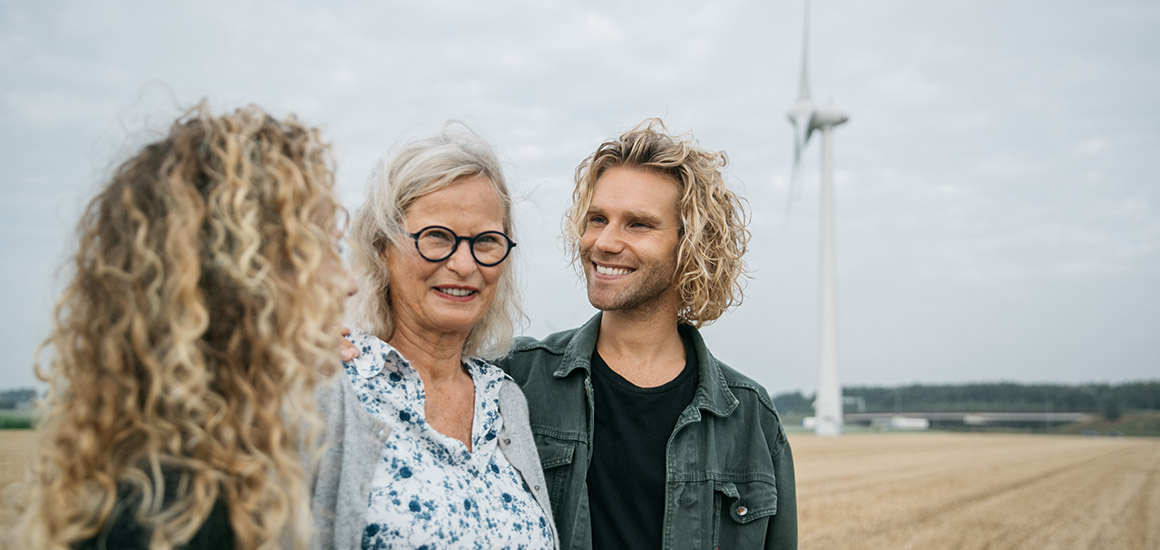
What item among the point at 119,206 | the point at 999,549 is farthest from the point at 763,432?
the point at 999,549

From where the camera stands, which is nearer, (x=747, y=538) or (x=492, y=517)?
(x=492, y=517)

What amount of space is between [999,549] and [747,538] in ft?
44.0

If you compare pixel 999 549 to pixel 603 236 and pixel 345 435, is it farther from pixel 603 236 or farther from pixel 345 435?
pixel 345 435

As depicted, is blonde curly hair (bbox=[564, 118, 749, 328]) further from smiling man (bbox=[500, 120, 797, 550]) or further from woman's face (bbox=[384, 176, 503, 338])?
woman's face (bbox=[384, 176, 503, 338])

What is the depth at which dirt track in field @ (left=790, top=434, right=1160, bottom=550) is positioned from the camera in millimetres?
Result: 16172

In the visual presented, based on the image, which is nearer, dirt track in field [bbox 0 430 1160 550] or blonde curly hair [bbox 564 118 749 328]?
blonde curly hair [bbox 564 118 749 328]

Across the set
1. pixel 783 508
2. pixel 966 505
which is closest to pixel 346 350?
pixel 783 508

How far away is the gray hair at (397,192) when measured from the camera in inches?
137

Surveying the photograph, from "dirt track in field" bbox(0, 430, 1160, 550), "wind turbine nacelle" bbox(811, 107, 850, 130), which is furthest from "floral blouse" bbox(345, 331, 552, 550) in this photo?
"wind turbine nacelle" bbox(811, 107, 850, 130)

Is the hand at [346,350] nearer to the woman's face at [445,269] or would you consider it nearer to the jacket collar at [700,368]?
the woman's face at [445,269]

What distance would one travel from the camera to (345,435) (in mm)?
2775

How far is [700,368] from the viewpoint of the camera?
188 inches

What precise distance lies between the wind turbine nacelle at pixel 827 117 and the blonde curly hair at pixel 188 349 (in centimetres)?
5582

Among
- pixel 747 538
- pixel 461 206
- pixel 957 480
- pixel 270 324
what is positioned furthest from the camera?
pixel 957 480
